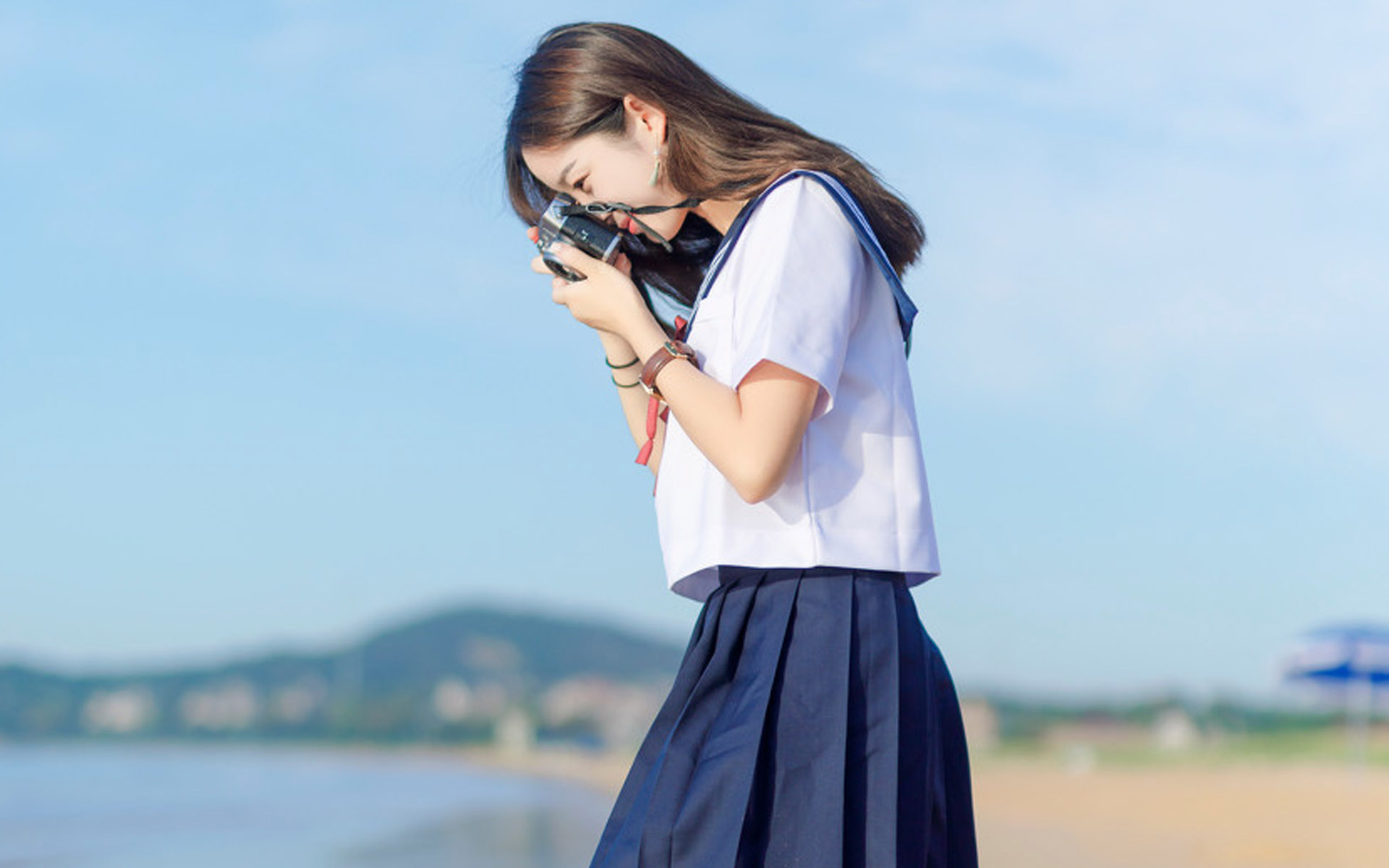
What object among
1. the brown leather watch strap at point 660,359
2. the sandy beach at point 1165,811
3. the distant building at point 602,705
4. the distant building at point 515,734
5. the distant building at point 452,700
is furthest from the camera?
the distant building at point 452,700

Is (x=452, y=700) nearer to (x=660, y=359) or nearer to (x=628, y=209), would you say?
(x=628, y=209)

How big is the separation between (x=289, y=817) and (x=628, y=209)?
8.78 meters

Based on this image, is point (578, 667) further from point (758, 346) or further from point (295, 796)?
point (758, 346)

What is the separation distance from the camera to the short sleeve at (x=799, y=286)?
1.27 metres

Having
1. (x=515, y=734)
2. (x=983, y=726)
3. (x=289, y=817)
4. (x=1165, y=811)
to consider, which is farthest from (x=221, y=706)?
(x=1165, y=811)

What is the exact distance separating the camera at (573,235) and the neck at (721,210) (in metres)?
0.09

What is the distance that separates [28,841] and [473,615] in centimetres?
2566

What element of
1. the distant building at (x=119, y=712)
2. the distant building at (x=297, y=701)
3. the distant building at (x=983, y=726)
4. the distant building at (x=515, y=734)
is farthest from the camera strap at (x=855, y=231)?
the distant building at (x=297, y=701)

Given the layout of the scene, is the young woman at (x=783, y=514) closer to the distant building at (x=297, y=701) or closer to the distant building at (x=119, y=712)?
the distant building at (x=119, y=712)

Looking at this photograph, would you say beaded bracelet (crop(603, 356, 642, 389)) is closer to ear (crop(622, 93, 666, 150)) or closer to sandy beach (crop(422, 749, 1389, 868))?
ear (crop(622, 93, 666, 150))

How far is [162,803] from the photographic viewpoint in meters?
10.9

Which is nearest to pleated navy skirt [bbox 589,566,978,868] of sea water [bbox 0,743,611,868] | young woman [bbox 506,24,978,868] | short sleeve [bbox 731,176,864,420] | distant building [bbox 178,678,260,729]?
young woman [bbox 506,24,978,868]

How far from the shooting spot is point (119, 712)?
25062mm

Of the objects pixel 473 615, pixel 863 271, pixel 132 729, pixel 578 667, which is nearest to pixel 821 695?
pixel 863 271
